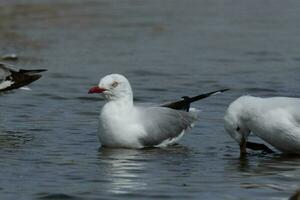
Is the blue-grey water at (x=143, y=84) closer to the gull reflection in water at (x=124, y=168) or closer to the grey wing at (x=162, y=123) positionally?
the gull reflection in water at (x=124, y=168)

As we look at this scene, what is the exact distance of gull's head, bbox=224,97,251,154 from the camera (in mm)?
9984

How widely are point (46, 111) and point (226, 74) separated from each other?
125 inches

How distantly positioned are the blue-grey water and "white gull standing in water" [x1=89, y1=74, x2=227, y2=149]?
15cm

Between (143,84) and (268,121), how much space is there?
430 cm

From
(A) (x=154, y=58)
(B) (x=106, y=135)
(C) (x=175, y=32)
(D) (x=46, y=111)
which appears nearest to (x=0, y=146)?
(B) (x=106, y=135)

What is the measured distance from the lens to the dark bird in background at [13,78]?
1248 cm

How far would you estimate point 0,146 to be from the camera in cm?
1047

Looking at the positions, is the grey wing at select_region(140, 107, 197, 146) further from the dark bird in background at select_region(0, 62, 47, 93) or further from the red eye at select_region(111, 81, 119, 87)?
the dark bird in background at select_region(0, 62, 47, 93)

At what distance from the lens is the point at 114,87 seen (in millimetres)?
10586

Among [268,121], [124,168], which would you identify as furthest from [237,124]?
[124,168]

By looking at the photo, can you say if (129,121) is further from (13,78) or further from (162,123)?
(13,78)

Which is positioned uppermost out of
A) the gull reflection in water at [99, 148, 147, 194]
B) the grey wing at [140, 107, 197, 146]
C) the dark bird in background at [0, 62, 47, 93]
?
the dark bird in background at [0, 62, 47, 93]

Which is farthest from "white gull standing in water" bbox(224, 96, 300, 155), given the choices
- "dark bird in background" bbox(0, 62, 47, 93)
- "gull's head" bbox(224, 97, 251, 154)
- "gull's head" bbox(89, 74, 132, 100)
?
"dark bird in background" bbox(0, 62, 47, 93)

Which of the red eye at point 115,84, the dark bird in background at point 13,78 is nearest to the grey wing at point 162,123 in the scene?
the red eye at point 115,84
